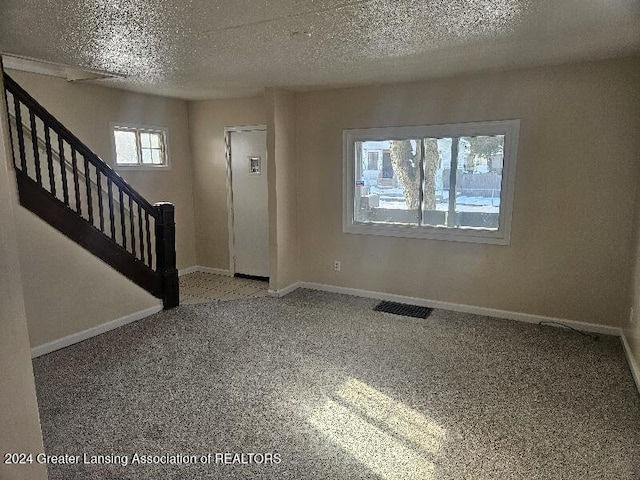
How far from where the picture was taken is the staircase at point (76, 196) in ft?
10.6

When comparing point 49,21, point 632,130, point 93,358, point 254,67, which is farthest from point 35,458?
point 632,130

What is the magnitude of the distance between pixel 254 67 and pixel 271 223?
5.80 ft

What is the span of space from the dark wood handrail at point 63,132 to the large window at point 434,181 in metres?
2.25

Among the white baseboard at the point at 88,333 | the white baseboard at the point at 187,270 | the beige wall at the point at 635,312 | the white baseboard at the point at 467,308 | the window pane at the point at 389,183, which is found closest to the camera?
the beige wall at the point at 635,312

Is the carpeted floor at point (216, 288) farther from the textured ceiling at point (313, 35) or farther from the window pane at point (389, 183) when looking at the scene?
the textured ceiling at point (313, 35)

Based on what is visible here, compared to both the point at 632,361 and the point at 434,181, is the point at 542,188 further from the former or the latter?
the point at 632,361

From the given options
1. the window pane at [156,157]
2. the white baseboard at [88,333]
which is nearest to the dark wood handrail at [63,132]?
the white baseboard at [88,333]

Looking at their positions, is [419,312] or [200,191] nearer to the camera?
[419,312]

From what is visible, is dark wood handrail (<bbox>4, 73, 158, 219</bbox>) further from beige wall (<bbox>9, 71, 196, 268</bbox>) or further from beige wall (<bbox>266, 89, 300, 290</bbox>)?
beige wall (<bbox>266, 89, 300, 290</bbox>)

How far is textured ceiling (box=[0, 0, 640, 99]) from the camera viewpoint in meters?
2.17

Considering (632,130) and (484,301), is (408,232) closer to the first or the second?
(484,301)

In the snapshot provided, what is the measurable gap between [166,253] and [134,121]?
1.81m

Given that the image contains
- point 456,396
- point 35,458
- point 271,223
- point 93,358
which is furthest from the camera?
point 271,223

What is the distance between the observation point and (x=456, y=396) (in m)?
2.71
